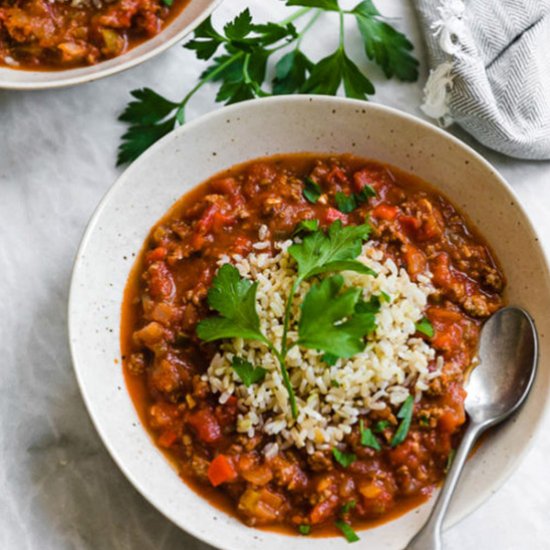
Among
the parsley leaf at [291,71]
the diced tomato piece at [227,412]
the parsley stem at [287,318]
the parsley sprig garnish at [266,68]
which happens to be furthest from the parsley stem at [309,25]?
the diced tomato piece at [227,412]

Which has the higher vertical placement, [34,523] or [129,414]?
[129,414]

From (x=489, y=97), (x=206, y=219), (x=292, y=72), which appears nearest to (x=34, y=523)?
(x=206, y=219)

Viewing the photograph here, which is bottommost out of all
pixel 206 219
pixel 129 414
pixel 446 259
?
pixel 129 414

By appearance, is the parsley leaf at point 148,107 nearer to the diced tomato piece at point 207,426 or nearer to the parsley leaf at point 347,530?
the diced tomato piece at point 207,426

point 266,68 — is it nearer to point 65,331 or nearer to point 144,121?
point 144,121

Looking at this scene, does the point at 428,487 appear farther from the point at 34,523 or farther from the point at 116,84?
the point at 116,84

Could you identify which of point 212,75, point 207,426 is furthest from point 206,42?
point 207,426
